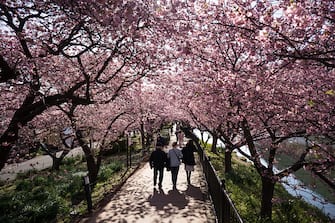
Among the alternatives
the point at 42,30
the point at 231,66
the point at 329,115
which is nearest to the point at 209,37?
the point at 231,66

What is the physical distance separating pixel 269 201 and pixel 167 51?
5.38m

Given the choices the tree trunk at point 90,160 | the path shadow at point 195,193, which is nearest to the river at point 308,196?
the path shadow at point 195,193

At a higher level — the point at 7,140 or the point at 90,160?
the point at 7,140

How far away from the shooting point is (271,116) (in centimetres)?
840

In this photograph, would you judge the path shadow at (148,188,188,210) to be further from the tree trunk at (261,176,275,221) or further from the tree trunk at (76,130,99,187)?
the tree trunk at (76,130,99,187)

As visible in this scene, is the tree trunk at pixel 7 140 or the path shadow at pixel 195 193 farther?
the path shadow at pixel 195 193

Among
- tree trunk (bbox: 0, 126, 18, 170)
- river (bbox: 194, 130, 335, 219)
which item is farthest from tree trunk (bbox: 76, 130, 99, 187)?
river (bbox: 194, 130, 335, 219)

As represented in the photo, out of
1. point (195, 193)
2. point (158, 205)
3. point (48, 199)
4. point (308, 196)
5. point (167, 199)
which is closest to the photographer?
point (158, 205)

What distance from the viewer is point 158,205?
8.71m

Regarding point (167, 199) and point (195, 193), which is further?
point (195, 193)

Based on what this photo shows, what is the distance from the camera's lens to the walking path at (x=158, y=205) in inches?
298

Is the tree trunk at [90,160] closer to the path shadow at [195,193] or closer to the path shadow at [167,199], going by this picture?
the path shadow at [167,199]

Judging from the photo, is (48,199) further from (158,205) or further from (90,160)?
(158,205)

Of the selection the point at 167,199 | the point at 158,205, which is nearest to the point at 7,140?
the point at 158,205
